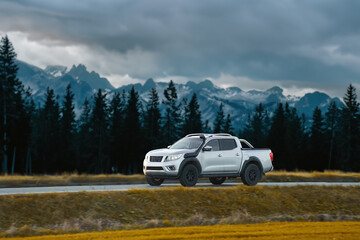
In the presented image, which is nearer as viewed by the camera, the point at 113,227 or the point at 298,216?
the point at 113,227

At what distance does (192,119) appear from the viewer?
284 feet

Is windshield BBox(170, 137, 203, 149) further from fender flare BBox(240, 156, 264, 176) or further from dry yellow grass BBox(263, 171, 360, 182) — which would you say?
dry yellow grass BBox(263, 171, 360, 182)

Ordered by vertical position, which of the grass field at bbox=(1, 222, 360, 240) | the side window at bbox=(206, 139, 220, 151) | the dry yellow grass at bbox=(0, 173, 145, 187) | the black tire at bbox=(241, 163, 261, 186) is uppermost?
the side window at bbox=(206, 139, 220, 151)

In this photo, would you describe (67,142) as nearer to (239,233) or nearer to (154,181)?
(154,181)

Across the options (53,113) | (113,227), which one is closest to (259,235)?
(113,227)

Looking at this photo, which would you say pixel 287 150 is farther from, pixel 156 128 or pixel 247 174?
pixel 247 174

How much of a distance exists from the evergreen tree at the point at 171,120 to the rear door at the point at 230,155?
62968mm

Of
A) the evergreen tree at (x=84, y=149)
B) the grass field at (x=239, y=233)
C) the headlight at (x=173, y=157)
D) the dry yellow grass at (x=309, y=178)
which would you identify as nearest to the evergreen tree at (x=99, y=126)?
the evergreen tree at (x=84, y=149)

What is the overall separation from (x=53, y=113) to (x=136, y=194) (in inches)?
3204

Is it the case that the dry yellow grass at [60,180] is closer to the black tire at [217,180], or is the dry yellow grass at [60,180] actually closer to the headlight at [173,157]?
the black tire at [217,180]

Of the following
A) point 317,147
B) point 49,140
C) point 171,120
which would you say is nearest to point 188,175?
point 171,120

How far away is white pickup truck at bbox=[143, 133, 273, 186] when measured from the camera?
1681 cm

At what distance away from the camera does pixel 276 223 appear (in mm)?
13406

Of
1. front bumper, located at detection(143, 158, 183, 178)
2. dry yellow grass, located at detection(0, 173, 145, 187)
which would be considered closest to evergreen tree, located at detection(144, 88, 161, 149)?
dry yellow grass, located at detection(0, 173, 145, 187)
